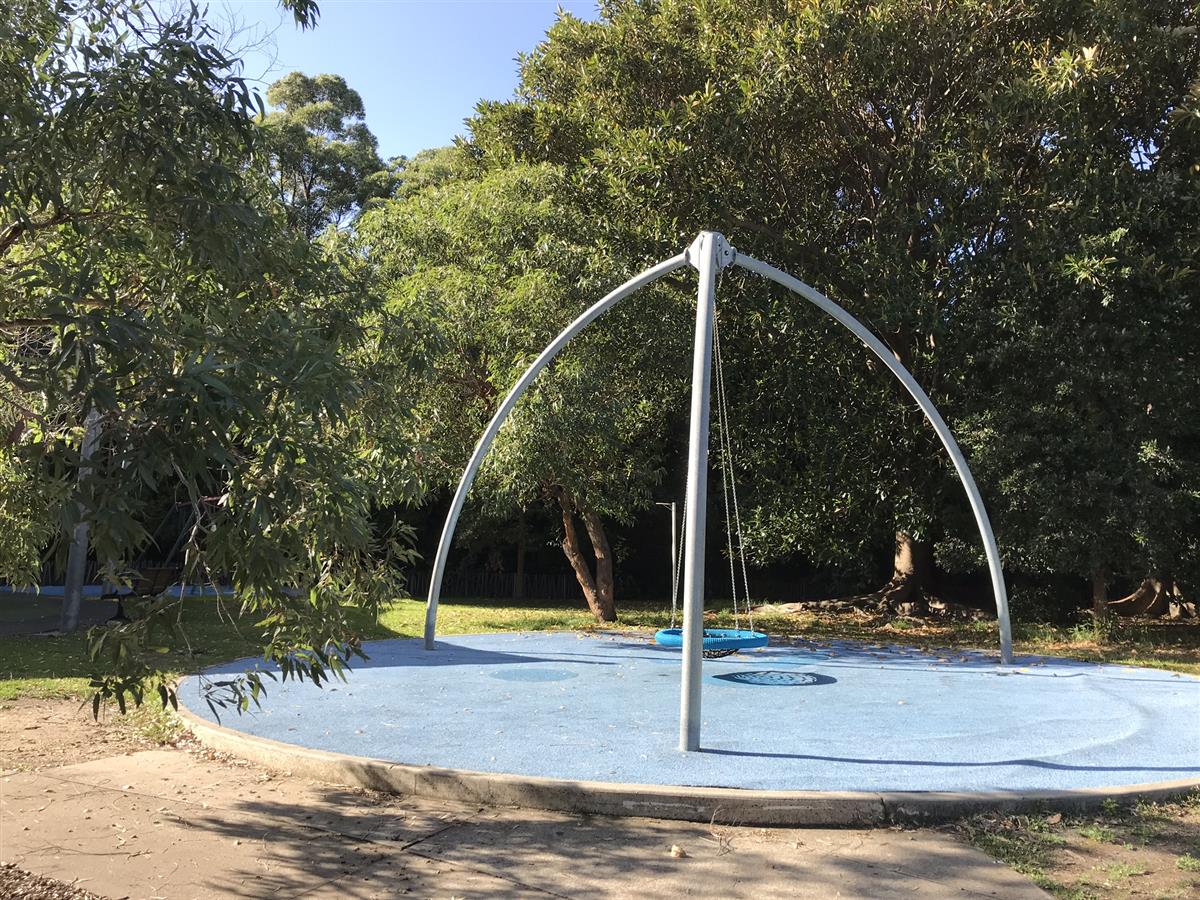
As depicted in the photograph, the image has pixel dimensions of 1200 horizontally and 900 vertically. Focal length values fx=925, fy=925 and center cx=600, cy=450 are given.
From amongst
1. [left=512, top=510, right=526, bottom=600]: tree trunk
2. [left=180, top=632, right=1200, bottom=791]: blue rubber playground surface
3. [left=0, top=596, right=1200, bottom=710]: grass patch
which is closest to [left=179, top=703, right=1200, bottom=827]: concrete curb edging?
[left=180, top=632, right=1200, bottom=791]: blue rubber playground surface

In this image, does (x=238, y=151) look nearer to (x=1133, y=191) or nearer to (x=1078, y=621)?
(x=1133, y=191)

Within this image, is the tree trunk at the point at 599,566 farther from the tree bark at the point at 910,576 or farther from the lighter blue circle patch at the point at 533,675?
the lighter blue circle patch at the point at 533,675

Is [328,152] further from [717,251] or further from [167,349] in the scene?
[167,349]

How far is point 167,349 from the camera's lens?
346cm

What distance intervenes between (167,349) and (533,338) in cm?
1167

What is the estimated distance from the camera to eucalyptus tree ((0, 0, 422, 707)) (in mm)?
3145

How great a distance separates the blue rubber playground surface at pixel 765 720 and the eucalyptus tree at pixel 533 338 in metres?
3.44

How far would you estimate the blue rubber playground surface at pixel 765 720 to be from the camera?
6.40 meters

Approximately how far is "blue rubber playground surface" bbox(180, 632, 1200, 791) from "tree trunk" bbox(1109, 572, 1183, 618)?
321 inches

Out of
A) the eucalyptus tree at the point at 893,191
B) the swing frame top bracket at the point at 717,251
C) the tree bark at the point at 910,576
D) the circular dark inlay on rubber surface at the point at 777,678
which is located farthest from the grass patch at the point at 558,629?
the swing frame top bracket at the point at 717,251

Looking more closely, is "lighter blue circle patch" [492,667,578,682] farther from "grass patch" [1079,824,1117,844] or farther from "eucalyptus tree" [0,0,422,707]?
"grass patch" [1079,824,1117,844]

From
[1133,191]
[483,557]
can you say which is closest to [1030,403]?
[1133,191]

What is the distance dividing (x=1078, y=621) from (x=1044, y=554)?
543 centimetres

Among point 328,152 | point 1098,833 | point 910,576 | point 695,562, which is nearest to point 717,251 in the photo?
point 695,562
